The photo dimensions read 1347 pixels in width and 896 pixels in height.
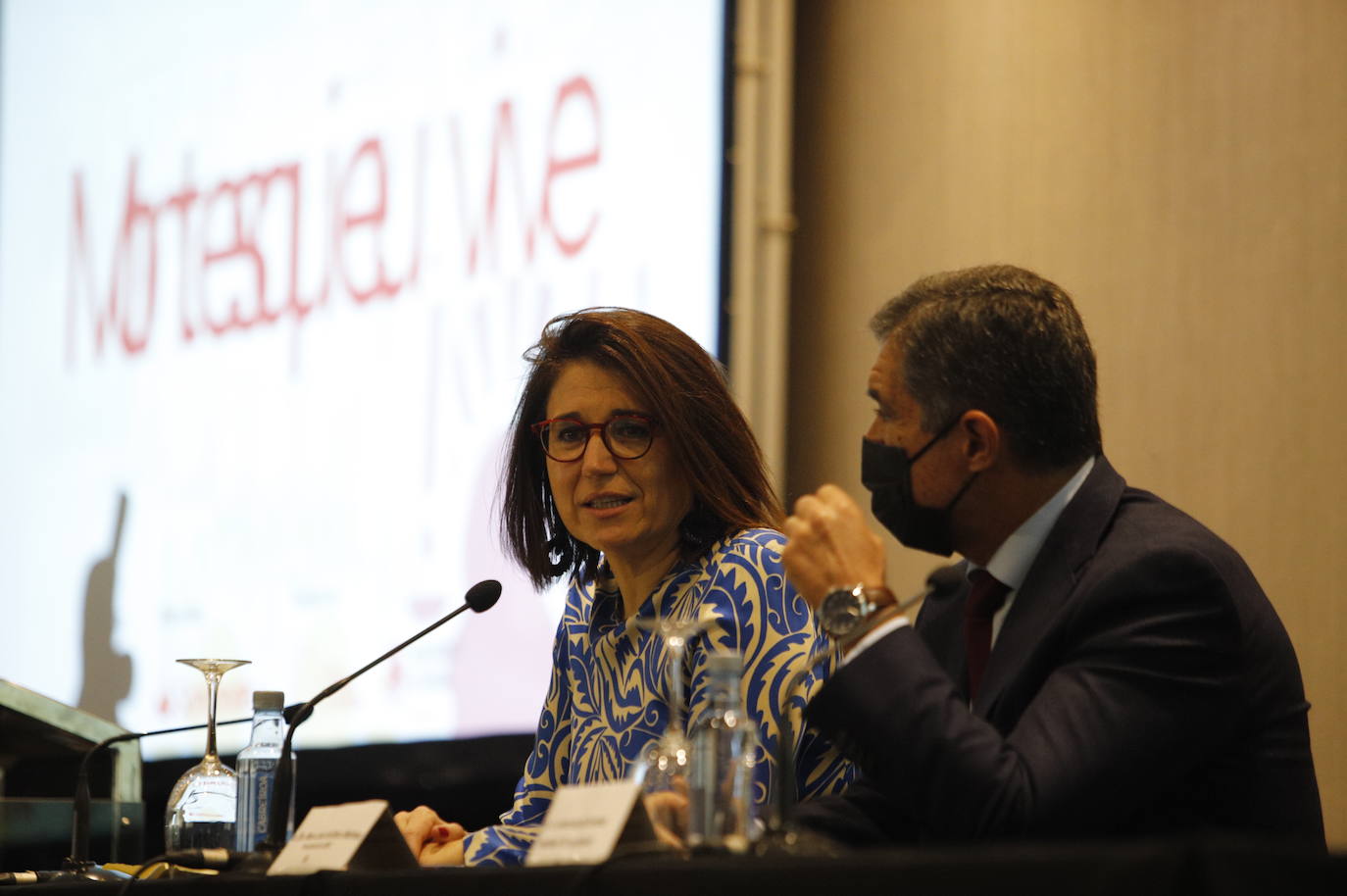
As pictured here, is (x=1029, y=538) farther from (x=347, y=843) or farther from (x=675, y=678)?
(x=347, y=843)

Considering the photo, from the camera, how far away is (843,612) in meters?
1.56

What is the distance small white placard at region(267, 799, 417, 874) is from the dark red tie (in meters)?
0.66

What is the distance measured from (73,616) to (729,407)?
2.50 meters

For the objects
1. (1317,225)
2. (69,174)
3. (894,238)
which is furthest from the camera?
(69,174)

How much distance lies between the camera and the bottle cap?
1938mm

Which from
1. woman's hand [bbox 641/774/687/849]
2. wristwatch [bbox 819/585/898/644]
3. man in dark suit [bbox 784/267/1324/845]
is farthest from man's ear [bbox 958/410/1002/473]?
woman's hand [bbox 641/774/687/849]

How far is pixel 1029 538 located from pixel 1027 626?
0.12m

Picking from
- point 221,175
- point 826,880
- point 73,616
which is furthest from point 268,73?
point 826,880

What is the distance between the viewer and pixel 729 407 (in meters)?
2.21

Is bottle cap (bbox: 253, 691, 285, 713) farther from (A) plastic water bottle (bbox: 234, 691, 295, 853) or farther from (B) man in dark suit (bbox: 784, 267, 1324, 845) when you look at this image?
(B) man in dark suit (bbox: 784, 267, 1324, 845)

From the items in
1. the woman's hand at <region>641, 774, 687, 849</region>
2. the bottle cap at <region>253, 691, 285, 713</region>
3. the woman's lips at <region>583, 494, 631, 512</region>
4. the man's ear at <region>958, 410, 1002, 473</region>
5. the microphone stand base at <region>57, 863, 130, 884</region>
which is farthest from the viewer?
the woman's lips at <region>583, 494, 631, 512</region>

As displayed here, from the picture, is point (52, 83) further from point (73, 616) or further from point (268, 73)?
point (73, 616)

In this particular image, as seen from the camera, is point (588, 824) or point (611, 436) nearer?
point (588, 824)

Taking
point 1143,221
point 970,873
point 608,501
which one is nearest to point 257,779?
point 608,501
